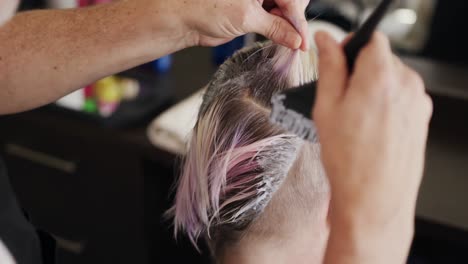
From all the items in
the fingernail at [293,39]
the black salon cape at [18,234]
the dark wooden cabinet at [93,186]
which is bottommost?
the dark wooden cabinet at [93,186]

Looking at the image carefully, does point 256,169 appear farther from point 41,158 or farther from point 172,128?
point 41,158

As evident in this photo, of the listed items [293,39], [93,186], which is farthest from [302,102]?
[93,186]

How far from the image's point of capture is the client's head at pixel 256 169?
0.82 m

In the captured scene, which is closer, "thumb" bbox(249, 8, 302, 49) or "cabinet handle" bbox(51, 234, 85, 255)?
"thumb" bbox(249, 8, 302, 49)

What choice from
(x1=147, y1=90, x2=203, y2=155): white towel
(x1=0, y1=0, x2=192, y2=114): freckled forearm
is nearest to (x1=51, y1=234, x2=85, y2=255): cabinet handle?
(x1=147, y1=90, x2=203, y2=155): white towel

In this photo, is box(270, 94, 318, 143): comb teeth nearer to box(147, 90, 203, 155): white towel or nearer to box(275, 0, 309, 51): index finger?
box(275, 0, 309, 51): index finger

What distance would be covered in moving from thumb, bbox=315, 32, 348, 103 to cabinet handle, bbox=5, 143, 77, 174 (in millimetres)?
1250

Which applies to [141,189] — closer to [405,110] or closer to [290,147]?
[290,147]

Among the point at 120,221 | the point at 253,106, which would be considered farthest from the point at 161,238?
the point at 253,106

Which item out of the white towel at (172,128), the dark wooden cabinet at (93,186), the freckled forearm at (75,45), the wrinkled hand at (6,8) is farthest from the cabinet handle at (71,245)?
the wrinkled hand at (6,8)

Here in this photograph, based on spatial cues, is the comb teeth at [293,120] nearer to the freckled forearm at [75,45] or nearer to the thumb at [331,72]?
the thumb at [331,72]

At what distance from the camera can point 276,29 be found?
0.82 metres

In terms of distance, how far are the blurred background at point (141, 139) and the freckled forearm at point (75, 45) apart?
509 mm

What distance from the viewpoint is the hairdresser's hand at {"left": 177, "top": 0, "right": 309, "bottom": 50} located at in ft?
2.68
